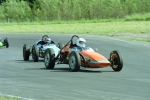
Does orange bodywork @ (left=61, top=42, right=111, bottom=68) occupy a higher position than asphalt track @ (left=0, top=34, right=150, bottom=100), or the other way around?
orange bodywork @ (left=61, top=42, right=111, bottom=68)

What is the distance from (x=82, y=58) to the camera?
17.6m

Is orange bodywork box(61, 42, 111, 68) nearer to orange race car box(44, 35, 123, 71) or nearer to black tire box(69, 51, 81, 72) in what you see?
orange race car box(44, 35, 123, 71)

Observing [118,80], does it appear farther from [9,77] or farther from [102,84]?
[9,77]

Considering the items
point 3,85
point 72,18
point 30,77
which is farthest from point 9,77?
point 72,18

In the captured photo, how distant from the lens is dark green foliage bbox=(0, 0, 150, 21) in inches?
3349

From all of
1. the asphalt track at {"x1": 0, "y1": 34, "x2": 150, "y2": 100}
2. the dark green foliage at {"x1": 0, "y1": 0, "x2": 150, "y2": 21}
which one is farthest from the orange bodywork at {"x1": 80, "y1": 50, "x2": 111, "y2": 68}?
the dark green foliage at {"x1": 0, "y1": 0, "x2": 150, "y2": 21}

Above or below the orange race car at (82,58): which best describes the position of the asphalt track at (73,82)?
below

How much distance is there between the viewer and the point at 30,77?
640 inches

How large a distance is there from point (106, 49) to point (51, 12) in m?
59.1

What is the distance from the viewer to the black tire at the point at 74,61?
17141 millimetres

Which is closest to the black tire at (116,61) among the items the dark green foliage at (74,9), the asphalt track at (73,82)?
the asphalt track at (73,82)

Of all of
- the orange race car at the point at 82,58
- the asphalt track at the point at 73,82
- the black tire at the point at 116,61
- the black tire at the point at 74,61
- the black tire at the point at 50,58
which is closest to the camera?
the asphalt track at the point at 73,82

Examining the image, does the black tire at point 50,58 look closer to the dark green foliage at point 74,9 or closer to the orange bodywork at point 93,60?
the orange bodywork at point 93,60

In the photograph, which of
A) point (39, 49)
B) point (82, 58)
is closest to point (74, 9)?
point (39, 49)
